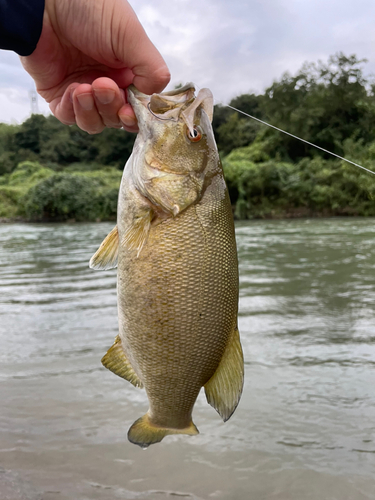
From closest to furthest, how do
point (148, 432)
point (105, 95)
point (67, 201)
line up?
point (148, 432) < point (105, 95) < point (67, 201)

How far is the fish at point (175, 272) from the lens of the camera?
5.71 ft

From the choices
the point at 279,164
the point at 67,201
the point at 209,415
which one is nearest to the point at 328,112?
the point at 279,164

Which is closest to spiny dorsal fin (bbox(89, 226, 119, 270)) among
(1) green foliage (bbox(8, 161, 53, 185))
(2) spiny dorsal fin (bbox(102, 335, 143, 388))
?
(2) spiny dorsal fin (bbox(102, 335, 143, 388))

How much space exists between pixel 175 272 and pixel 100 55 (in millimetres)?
1306

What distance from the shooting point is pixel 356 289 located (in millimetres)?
7969

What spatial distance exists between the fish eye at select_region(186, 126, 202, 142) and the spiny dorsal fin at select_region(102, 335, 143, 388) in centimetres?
90

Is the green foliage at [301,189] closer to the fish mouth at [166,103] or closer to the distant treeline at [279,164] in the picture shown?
the distant treeline at [279,164]

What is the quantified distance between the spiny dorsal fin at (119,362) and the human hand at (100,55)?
107 centimetres

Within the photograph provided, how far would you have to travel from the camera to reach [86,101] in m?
2.20

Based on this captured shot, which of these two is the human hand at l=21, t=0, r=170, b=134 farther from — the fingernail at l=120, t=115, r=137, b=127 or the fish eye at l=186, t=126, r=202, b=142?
the fish eye at l=186, t=126, r=202, b=142

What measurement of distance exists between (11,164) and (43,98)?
65419 millimetres

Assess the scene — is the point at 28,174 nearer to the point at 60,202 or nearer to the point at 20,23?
the point at 60,202

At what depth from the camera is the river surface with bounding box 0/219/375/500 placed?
288 cm

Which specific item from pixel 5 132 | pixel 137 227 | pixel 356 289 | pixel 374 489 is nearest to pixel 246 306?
pixel 356 289
